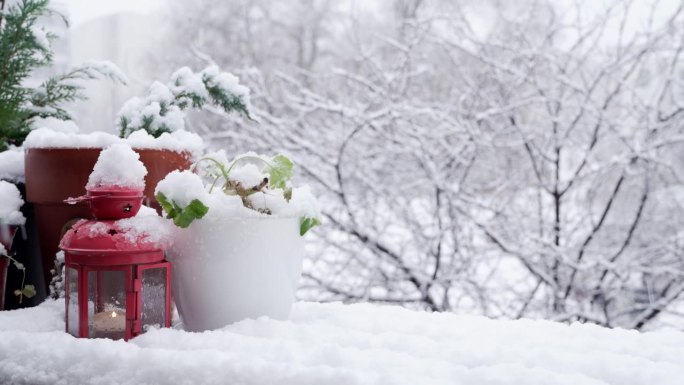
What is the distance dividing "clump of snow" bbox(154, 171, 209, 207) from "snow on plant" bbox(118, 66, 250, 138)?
262 millimetres

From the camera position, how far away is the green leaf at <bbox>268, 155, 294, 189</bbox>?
0.73 meters

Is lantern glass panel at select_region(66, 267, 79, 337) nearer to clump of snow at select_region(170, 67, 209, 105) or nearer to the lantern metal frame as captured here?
the lantern metal frame

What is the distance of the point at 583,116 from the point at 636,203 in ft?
1.27

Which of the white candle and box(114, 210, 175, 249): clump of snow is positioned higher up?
box(114, 210, 175, 249): clump of snow

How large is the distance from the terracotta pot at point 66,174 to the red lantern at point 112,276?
0.35 feet

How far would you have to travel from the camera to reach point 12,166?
91 centimetres

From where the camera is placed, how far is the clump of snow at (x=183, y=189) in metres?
0.67

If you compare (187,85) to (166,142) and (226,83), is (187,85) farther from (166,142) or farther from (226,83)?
(166,142)

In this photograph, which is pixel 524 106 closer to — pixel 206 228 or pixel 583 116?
pixel 583 116

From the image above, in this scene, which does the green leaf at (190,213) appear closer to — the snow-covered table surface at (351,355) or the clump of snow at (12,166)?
the snow-covered table surface at (351,355)

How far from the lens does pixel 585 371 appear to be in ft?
1.83

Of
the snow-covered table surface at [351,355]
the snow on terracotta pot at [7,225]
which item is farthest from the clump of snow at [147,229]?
the snow on terracotta pot at [7,225]

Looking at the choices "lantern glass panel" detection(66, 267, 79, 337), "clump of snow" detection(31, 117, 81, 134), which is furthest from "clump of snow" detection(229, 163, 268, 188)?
"clump of snow" detection(31, 117, 81, 134)

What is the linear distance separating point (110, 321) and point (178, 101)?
A: 40cm
